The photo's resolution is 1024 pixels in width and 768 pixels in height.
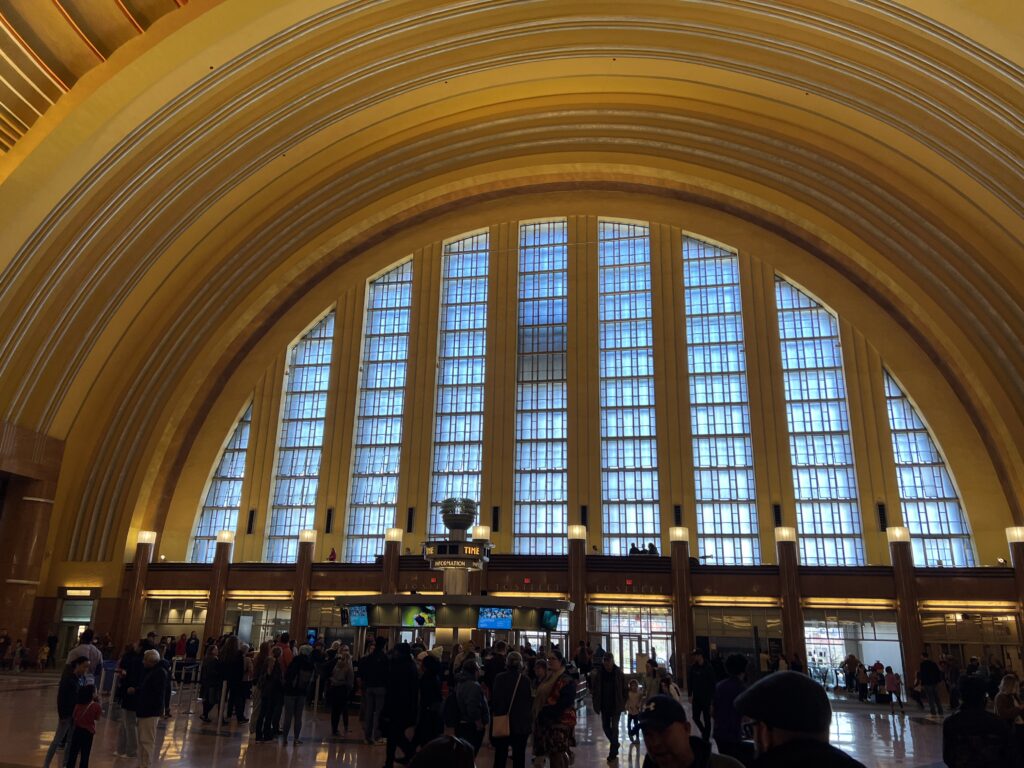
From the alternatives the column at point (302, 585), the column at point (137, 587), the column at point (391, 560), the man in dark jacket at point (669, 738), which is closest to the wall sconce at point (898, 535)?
the column at point (391, 560)

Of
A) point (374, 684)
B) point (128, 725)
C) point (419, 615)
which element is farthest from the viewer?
point (419, 615)

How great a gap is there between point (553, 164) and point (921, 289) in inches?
585

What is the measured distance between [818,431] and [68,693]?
26.8 m

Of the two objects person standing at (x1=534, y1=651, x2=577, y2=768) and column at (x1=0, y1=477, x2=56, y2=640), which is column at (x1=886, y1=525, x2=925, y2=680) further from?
column at (x1=0, y1=477, x2=56, y2=640)

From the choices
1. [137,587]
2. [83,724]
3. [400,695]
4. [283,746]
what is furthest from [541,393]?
[83,724]

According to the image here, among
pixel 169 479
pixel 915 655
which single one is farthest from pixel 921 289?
pixel 169 479

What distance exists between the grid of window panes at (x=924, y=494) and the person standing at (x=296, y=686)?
2327 cm

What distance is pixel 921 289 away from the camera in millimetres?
26953

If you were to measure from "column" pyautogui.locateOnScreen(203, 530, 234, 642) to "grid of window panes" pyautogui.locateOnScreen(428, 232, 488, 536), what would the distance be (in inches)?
300

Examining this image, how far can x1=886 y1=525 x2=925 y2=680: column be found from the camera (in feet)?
74.6

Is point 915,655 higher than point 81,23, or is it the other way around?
point 81,23

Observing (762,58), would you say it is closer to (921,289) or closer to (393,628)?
(921,289)

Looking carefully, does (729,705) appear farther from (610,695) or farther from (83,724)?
(83,724)

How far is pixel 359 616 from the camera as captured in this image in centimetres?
1589
